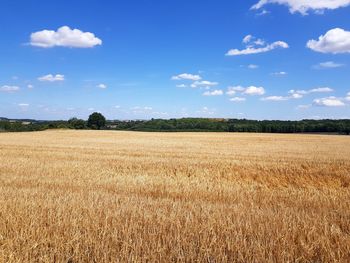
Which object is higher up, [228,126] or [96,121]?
[96,121]

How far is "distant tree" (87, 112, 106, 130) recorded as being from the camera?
106 metres

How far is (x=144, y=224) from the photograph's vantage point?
7.17 m

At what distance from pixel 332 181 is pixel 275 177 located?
265 cm

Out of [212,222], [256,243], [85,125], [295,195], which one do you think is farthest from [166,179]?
[85,125]

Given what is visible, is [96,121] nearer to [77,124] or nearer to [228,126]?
[77,124]

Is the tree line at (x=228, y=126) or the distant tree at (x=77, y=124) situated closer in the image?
the tree line at (x=228, y=126)

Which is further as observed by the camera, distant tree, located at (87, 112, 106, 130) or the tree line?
distant tree, located at (87, 112, 106, 130)

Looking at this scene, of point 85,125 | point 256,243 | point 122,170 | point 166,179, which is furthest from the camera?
point 85,125

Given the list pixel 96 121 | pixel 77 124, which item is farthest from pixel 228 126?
pixel 77 124

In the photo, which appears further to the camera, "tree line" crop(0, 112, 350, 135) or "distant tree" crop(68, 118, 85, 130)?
"distant tree" crop(68, 118, 85, 130)

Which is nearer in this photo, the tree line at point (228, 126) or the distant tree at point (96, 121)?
the tree line at point (228, 126)

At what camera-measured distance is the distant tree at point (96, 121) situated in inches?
4166

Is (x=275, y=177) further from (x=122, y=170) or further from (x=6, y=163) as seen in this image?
(x=6, y=163)

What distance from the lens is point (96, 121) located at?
106 m
